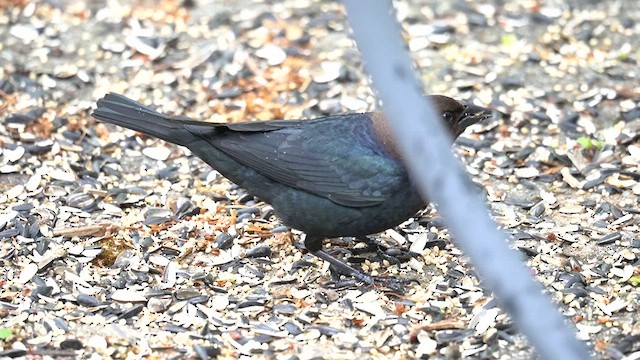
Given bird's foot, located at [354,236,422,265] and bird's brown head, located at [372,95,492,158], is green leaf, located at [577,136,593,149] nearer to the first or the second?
bird's brown head, located at [372,95,492,158]

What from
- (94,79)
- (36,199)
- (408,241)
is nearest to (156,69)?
(94,79)

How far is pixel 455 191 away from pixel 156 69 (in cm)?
504

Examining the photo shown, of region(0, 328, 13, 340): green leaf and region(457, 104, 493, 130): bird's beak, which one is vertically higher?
region(457, 104, 493, 130): bird's beak

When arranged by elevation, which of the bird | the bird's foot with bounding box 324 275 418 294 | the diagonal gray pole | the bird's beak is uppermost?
the diagonal gray pole

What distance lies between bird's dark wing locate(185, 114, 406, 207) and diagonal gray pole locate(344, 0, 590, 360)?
228 cm

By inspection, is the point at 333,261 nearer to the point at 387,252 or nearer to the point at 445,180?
the point at 387,252

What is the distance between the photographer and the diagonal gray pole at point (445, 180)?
2361 millimetres

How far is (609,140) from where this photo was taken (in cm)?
619

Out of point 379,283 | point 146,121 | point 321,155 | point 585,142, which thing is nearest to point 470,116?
point 321,155

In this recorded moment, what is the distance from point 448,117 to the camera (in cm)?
493

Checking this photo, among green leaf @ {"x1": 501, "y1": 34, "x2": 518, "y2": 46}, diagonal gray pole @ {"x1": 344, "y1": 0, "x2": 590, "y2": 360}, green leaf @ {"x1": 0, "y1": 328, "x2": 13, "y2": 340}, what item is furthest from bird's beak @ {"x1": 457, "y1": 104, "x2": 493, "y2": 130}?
diagonal gray pole @ {"x1": 344, "y1": 0, "x2": 590, "y2": 360}

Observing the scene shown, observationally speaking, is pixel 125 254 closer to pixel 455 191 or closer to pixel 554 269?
pixel 554 269

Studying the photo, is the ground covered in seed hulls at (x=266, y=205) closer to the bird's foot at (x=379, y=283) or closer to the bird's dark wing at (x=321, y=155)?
the bird's foot at (x=379, y=283)

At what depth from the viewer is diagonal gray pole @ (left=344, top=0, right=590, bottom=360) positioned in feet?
7.75
